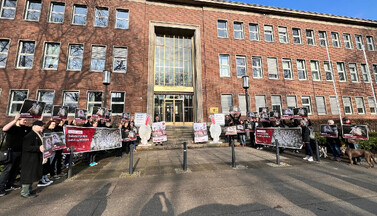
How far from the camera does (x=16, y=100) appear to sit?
40.2 feet

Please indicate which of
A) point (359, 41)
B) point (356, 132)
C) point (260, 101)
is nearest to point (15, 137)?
point (356, 132)

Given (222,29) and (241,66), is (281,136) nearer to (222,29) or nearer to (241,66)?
(241,66)

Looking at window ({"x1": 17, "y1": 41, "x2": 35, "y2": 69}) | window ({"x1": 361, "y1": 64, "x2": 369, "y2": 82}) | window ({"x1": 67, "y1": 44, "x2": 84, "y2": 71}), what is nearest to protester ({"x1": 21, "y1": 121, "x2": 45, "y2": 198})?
window ({"x1": 67, "y1": 44, "x2": 84, "y2": 71})

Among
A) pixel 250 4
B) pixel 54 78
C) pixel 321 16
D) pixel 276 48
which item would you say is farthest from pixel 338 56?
pixel 54 78

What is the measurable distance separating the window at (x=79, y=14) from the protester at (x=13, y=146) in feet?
47.2

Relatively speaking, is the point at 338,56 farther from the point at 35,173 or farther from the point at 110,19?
the point at 35,173

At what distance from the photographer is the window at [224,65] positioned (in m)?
16.0

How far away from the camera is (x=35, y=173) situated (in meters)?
3.67

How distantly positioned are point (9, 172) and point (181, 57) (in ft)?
47.1

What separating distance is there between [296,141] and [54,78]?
17623 millimetres

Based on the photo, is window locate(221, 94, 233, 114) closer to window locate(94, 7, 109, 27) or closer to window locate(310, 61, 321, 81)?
window locate(310, 61, 321, 81)

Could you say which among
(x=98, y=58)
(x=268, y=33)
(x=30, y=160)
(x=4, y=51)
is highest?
(x=268, y=33)

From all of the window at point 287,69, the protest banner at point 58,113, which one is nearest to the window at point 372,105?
the window at point 287,69

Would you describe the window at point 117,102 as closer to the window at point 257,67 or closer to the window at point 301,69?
the window at point 257,67
